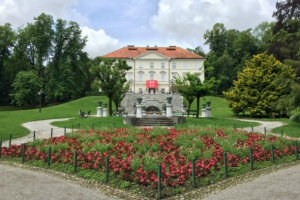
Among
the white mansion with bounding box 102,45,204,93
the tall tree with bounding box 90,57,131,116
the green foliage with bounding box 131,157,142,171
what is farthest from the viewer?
the white mansion with bounding box 102,45,204,93

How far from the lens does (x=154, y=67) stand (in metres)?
57.7

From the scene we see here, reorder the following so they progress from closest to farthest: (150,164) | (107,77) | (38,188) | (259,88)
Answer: (38,188)
(150,164)
(107,77)
(259,88)

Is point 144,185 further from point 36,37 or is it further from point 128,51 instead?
point 128,51

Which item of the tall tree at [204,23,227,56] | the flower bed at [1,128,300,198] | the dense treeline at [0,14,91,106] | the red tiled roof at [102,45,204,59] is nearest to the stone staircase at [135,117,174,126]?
the flower bed at [1,128,300,198]

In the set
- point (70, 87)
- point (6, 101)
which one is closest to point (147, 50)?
point (70, 87)

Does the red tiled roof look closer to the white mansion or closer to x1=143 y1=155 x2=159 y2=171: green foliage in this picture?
the white mansion

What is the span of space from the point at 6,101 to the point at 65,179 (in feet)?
179

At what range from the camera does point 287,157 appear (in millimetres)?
9602

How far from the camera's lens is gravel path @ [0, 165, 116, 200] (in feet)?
19.7

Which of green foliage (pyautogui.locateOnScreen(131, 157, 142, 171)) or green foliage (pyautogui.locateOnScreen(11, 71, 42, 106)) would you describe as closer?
green foliage (pyautogui.locateOnScreen(131, 157, 142, 171))

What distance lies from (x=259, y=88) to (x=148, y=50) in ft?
119

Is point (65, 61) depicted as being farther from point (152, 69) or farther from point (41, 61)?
point (152, 69)

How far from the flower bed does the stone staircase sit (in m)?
8.34

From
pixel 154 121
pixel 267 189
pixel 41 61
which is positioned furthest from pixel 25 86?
pixel 267 189
